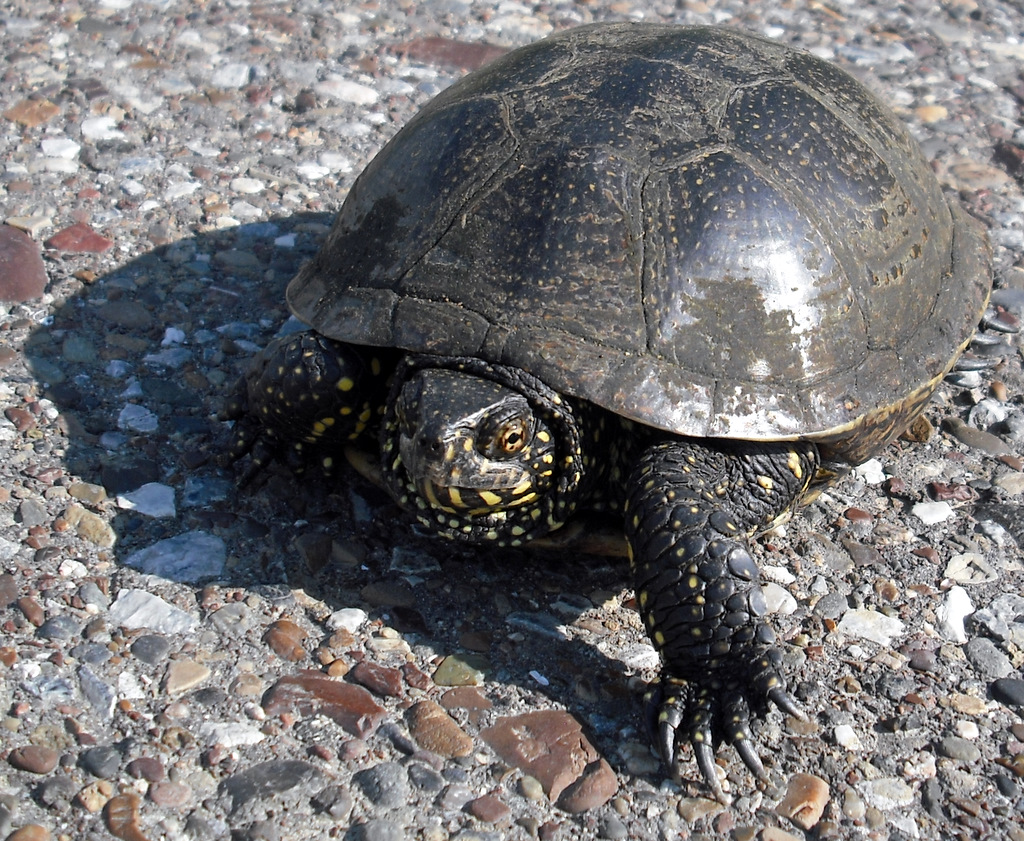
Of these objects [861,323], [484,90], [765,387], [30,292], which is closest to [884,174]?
[861,323]

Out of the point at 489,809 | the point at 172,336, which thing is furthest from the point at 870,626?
the point at 172,336

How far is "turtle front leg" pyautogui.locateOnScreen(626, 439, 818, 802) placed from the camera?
2496 millimetres

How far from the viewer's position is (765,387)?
2787mm

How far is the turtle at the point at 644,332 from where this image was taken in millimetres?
2607

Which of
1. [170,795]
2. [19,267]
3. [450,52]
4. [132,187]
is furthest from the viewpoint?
[450,52]

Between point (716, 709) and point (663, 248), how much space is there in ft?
3.71

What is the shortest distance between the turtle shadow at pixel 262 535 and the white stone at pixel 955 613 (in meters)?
0.83

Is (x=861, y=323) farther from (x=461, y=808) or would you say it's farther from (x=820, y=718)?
(x=461, y=808)

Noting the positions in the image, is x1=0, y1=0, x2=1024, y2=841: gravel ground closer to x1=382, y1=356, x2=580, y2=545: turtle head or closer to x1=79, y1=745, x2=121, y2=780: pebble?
x1=79, y1=745, x2=121, y2=780: pebble

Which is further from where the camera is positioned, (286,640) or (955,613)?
(955,613)

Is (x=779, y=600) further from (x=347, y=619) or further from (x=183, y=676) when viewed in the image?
(x=183, y=676)

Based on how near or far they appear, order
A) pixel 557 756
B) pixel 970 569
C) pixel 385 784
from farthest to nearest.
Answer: pixel 970 569 → pixel 557 756 → pixel 385 784

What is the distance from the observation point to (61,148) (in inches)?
173

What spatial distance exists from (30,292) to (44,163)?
2.80 ft
